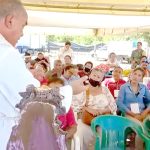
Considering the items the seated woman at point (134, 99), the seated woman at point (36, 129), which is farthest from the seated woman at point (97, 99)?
the seated woman at point (36, 129)

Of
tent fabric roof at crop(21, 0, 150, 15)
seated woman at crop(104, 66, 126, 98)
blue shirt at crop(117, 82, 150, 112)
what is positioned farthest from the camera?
tent fabric roof at crop(21, 0, 150, 15)

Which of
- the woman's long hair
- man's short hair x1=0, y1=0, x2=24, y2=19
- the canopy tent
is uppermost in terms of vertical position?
the canopy tent

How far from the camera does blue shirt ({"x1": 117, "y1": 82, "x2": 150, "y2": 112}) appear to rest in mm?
3986

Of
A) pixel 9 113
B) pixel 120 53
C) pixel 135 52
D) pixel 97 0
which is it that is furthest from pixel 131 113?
pixel 120 53

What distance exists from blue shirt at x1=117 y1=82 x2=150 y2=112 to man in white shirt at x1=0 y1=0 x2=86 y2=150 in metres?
2.76

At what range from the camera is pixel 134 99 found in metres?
4.00

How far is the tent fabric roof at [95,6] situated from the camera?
22.0 ft

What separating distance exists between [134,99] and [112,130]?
0.86 m

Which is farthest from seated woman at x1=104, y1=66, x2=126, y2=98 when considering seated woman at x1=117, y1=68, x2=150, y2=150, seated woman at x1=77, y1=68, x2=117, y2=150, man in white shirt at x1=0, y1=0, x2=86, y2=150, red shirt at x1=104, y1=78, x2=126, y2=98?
man in white shirt at x1=0, y1=0, x2=86, y2=150

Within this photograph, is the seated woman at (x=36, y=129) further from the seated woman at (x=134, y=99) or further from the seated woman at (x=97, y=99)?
the seated woman at (x=134, y=99)

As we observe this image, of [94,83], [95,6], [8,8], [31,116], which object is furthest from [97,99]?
[95,6]

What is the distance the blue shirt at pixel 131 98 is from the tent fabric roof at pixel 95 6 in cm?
300

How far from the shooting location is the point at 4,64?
127cm

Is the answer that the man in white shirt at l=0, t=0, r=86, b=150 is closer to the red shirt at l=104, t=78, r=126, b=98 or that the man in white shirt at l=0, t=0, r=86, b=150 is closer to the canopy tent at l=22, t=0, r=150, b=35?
the red shirt at l=104, t=78, r=126, b=98
